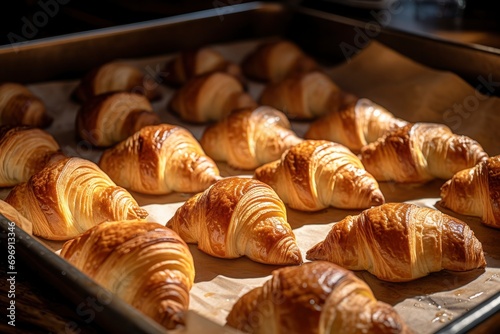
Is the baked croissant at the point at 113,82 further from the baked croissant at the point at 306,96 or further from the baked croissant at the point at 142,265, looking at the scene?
the baked croissant at the point at 142,265

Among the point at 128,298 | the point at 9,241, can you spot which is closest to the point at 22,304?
the point at 9,241

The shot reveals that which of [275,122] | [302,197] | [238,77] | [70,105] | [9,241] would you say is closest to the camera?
[9,241]

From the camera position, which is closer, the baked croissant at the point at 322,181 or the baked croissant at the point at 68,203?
the baked croissant at the point at 68,203

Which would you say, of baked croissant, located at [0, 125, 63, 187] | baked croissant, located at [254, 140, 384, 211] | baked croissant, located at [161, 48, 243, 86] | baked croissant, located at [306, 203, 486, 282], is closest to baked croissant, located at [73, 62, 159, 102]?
baked croissant, located at [161, 48, 243, 86]

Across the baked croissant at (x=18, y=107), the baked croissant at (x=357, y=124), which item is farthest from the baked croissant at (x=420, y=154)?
the baked croissant at (x=18, y=107)

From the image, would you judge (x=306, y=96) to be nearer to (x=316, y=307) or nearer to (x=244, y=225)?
(x=244, y=225)

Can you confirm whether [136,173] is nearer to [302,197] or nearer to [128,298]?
[302,197]

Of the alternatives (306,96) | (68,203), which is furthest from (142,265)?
(306,96)
